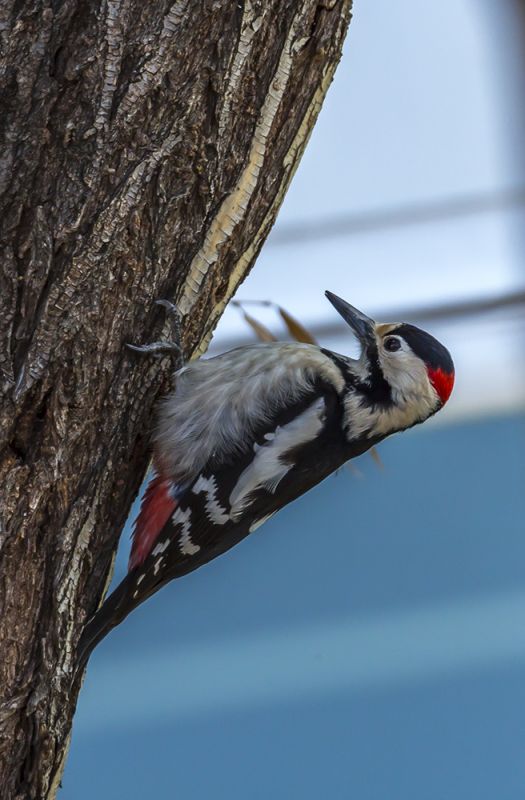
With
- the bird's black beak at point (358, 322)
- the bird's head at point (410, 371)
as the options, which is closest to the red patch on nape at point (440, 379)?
the bird's head at point (410, 371)

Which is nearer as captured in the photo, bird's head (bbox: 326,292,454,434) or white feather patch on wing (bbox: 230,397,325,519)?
white feather patch on wing (bbox: 230,397,325,519)

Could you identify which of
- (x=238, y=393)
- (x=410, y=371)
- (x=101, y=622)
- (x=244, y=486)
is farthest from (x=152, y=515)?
(x=410, y=371)

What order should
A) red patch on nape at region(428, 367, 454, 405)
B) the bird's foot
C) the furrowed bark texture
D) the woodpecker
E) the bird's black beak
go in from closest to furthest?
the furrowed bark texture < the bird's foot < the woodpecker < red patch on nape at region(428, 367, 454, 405) < the bird's black beak

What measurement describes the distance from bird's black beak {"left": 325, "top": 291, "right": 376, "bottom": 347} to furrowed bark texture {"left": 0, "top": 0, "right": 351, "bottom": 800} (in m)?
0.66

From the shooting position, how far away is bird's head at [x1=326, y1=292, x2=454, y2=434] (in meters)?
2.33

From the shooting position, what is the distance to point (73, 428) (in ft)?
5.70

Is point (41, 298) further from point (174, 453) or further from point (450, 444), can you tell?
point (450, 444)

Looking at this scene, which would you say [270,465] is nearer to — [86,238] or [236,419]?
[236,419]

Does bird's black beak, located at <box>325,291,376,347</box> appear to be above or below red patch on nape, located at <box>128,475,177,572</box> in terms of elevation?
above

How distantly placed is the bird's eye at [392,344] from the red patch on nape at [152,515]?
59 centimetres

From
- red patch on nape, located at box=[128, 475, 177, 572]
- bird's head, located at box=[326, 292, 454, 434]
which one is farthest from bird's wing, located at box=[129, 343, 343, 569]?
bird's head, located at box=[326, 292, 454, 434]

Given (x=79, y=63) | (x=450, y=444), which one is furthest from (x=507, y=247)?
(x=79, y=63)

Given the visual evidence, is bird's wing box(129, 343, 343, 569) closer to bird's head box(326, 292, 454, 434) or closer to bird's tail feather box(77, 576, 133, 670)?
bird's head box(326, 292, 454, 434)

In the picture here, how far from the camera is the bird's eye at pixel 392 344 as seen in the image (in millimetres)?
2365
